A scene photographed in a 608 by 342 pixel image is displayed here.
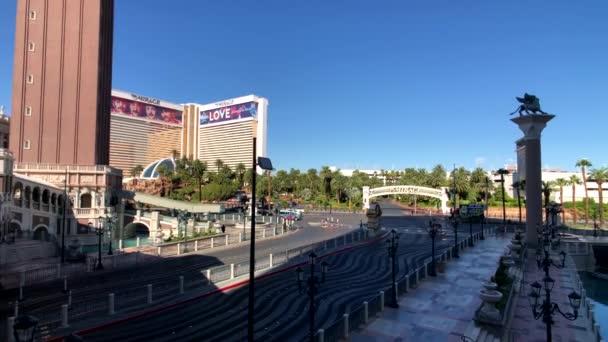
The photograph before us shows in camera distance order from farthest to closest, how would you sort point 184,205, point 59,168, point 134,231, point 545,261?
1. point 184,205
2. point 134,231
3. point 59,168
4. point 545,261

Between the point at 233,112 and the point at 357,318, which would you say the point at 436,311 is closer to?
the point at 357,318

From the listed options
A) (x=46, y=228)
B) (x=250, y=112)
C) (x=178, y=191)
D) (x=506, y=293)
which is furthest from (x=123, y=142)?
(x=506, y=293)

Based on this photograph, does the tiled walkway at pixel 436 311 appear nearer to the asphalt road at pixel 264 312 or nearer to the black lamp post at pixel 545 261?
the asphalt road at pixel 264 312

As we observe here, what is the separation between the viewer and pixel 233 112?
188m

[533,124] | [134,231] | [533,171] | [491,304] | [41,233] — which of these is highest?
[533,124]

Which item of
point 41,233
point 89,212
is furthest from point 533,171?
point 41,233

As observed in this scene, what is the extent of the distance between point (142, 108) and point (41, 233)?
160m

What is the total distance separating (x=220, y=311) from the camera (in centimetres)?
1677

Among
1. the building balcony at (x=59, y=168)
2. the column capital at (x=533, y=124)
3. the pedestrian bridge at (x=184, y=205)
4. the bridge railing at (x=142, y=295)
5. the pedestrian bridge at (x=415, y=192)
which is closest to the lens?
the bridge railing at (x=142, y=295)

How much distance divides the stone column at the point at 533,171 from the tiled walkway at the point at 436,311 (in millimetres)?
10785

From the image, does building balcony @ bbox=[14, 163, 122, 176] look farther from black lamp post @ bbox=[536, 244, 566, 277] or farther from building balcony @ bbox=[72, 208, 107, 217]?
black lamp post @ bbox=[536, 244, 566, 277]

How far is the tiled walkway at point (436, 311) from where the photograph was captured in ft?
45.0

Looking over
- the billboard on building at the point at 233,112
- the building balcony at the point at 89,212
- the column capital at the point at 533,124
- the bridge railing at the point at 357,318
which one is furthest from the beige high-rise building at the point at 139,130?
the bridge railing at the point at 357,318

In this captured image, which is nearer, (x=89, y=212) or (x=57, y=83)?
(x=89, y=212)
